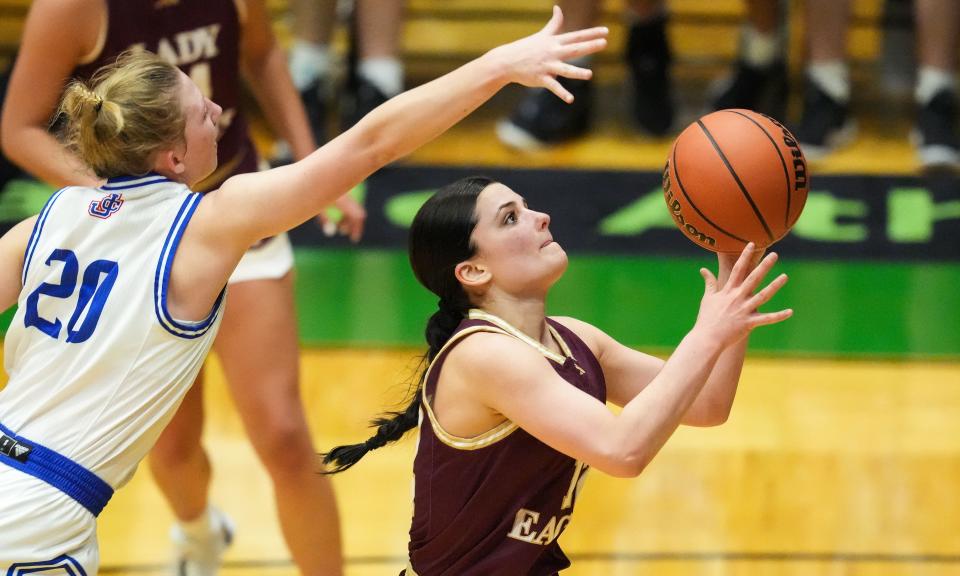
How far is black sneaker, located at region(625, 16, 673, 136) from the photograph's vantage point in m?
7.77

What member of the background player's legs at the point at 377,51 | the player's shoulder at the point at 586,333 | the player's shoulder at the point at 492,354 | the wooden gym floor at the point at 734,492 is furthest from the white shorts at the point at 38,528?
the background player's legs at the point at 377,51

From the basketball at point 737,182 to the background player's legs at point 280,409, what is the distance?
1.28 metres

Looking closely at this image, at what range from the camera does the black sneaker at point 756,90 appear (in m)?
7.82

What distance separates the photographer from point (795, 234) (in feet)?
22.4

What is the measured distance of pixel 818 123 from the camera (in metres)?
7.50

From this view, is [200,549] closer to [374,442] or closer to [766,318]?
[374,442]

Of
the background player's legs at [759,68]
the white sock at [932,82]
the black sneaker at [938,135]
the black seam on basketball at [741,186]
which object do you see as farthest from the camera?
the background player's legs at [759,68]

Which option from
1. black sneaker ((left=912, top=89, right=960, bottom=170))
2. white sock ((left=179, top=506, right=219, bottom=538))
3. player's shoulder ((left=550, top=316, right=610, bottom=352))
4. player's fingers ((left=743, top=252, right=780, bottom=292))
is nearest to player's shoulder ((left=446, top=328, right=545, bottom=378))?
player's shoulder ((left=550, top=316, right=610, bottom=352))

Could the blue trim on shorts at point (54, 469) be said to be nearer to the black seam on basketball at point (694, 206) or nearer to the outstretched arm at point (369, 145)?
the outstretched arm at point (369, 145)

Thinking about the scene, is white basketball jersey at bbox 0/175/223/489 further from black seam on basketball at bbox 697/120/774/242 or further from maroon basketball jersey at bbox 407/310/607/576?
black seam on basketball at bbox 697/120/774/242

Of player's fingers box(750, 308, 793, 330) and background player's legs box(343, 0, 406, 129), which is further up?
player's fingers box(750, 308, 793, 330)

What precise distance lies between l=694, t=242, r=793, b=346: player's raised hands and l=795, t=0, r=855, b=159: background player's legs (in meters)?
4.99

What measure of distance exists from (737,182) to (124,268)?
1267 millimetres

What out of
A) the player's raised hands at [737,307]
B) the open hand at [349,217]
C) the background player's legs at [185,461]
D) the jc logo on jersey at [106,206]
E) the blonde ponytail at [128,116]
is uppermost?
the blonde ponytail at [128,116]
